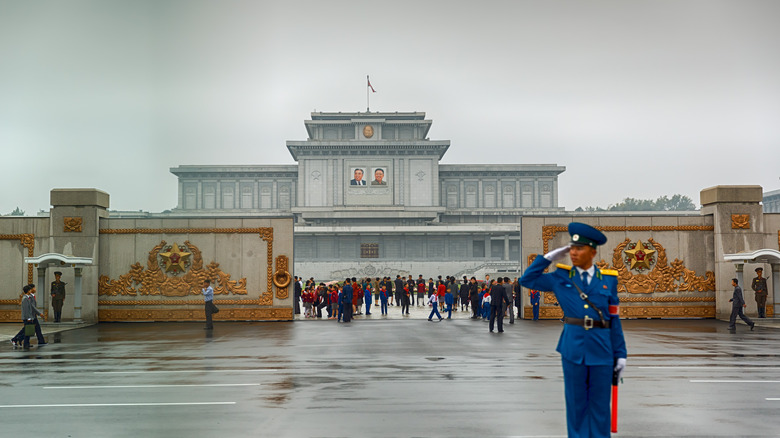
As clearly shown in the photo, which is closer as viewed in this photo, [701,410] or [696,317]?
[701,410]

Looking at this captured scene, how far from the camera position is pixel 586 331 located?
5.75 metres

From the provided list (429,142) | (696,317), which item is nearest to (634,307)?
(696,317)

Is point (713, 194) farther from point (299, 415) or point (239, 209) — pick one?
point (239, 209)

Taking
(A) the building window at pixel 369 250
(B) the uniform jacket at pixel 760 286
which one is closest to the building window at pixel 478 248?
(A) the building window at pixel 369 250

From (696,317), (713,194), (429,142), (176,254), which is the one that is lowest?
(696,317)

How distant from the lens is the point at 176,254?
74.5 ft

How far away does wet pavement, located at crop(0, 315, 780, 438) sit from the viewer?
24.4ft

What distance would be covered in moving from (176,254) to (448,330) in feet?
32.1

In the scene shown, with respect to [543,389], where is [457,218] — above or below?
above

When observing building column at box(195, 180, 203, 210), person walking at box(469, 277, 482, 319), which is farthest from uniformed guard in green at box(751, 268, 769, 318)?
building column at box(195, 180, 203, 210)

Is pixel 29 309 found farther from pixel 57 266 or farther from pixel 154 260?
pixel 154 260

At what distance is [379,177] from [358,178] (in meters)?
2.33

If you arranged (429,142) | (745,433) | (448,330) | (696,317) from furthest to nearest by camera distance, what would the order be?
(429,142) → (696,317) → (448,330) → (745,433)

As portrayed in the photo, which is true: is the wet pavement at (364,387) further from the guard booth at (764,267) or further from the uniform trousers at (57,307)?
the uniform trousers at (57,307)
